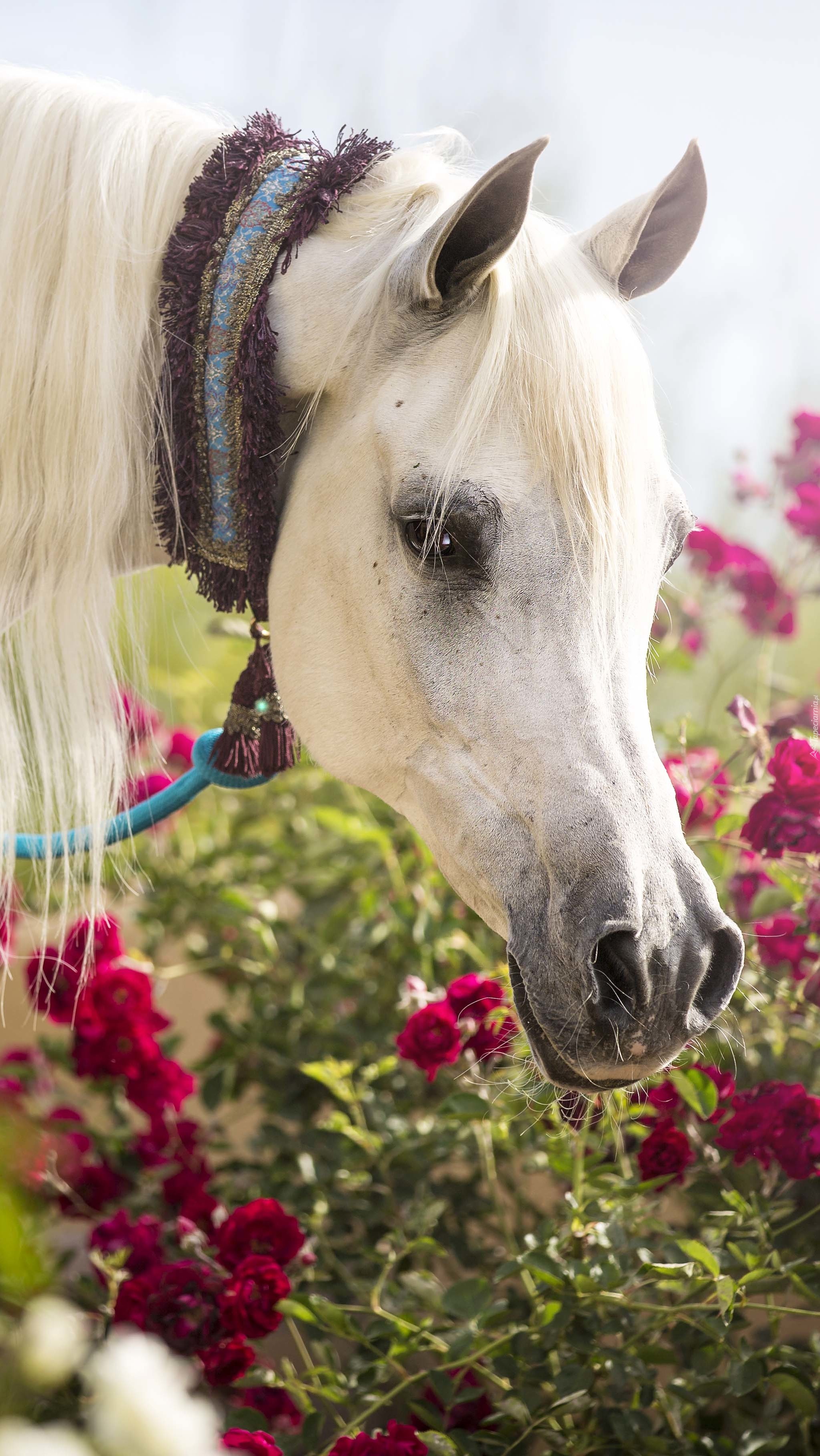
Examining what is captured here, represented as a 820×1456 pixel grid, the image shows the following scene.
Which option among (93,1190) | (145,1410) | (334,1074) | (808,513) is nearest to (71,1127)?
(93,1190)

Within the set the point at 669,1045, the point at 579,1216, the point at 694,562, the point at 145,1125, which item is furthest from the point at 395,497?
the point at 145,1125

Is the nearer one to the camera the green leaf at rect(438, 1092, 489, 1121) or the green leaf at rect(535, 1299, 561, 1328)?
the green leaf at rect(535, 1299, 561, 1328)

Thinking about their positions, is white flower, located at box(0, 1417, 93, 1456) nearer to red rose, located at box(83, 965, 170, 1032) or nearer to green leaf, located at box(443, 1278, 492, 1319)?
green leaf, located at box(443, 1278, 492, 1319)

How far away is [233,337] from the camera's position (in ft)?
3.18

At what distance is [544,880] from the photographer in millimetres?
834

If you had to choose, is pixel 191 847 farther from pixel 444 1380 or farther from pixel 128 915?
pixel 444 1380

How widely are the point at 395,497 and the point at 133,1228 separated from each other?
100 cm

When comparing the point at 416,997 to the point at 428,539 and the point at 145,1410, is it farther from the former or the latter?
the point at 145,1410

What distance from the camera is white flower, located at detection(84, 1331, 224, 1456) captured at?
320mm

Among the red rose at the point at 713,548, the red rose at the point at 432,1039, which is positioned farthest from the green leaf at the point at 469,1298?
the red rose at the point at 713,548

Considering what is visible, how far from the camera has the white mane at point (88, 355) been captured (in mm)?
975

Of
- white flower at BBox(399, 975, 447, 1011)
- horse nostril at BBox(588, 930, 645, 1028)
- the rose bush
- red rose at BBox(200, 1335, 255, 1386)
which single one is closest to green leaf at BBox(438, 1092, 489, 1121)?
the rose bush

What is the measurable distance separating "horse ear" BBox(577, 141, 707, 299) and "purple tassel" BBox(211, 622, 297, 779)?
533 mm

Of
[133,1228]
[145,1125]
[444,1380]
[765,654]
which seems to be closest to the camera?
[444,1380]
